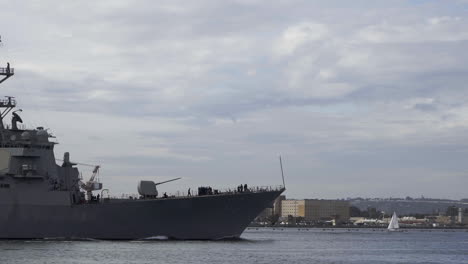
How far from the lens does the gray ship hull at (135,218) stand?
52.0 m

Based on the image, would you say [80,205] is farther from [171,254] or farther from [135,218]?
[171,254]

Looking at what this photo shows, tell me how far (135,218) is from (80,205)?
3.56 m

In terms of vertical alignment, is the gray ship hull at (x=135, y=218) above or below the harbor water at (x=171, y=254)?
above

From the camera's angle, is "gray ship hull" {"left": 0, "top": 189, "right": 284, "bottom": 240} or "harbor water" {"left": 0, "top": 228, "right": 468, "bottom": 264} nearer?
"harbor water" {"left": 0, "top": 228, "right": 468, "bottom": 264}

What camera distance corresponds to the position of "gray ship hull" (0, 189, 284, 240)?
5197 cm

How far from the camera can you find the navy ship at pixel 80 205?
170ft

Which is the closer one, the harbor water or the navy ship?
the harbor water

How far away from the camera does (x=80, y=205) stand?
2096 inches

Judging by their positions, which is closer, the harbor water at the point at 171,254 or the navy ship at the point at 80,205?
the harbor water at the point at 171,254

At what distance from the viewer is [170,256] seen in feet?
148

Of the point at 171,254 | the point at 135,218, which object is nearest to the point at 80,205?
the point at 135,218

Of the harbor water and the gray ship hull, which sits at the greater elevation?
the gray ship hull

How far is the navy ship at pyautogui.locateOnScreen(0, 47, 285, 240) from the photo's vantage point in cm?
5178

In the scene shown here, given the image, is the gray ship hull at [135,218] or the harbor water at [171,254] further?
the gray ship hull at [135,218]
